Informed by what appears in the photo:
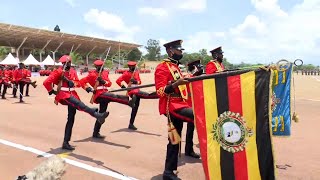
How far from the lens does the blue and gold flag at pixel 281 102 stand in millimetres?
6574

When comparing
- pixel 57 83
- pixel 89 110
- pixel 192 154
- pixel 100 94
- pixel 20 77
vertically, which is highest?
pixel 20 77

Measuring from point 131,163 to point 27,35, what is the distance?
6191 cm

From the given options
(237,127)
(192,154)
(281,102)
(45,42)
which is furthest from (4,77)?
(45,42)

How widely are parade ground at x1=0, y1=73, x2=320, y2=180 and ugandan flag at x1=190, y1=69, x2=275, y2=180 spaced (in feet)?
5.70

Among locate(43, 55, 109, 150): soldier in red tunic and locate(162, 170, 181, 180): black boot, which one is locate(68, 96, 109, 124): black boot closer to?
locate(43, 55, 109, 150): soldier in red tunic

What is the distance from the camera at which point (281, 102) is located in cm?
662

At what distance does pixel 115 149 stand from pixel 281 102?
3.60m

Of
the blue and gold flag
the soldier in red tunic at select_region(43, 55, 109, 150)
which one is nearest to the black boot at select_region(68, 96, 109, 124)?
the soldier in red tunic at select_region(43, 55, 109, 150)

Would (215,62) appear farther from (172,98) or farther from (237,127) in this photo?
(237,127)

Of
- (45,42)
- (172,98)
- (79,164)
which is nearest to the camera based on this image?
(172,98)

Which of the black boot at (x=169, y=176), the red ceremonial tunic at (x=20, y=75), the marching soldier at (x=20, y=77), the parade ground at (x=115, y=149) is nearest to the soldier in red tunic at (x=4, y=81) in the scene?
the marching soldier at (x=20, y=77)

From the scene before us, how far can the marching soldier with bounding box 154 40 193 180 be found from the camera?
19.3ft

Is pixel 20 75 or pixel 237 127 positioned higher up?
pixel 20 75

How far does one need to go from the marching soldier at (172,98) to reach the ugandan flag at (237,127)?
1.25 meters
